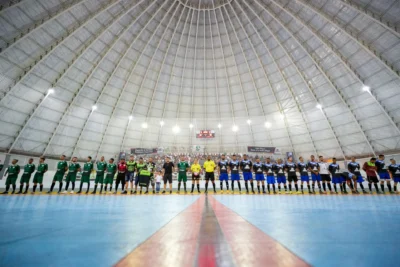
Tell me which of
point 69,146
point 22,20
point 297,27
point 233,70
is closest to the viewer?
point 22,20

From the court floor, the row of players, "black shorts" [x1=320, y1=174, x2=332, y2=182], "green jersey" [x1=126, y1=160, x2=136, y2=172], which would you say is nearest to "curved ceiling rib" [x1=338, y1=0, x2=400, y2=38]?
the row of players

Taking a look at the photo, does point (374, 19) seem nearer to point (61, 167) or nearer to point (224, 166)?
point (224, 166)

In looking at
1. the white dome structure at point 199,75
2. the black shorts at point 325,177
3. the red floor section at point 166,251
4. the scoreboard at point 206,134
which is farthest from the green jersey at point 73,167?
the scoreboard at point 206,134

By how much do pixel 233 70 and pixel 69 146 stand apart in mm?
28415

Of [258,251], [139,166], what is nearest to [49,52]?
[139,166]

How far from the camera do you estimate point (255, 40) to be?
28109 mm

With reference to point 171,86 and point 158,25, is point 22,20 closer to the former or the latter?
point 158,25

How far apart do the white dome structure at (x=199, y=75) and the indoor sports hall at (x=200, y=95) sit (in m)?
0.16

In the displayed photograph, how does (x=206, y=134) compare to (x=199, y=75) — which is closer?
(x=199, y=75)

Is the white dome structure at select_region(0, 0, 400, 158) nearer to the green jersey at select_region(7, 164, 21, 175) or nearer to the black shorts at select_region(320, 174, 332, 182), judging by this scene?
the green jersey at select_region(7, 164, 21, 175)

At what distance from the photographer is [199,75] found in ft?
106

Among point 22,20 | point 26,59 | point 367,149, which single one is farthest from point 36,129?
point 367,149

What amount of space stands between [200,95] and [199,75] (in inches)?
133

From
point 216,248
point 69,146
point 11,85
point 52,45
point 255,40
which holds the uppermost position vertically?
point 255,40
